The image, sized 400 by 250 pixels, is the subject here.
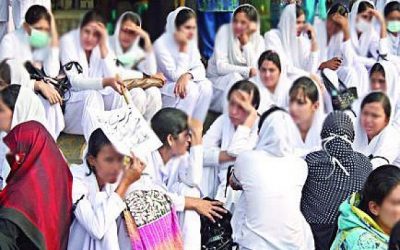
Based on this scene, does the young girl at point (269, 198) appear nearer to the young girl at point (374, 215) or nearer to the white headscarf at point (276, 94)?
the young girl at point (374, 215)

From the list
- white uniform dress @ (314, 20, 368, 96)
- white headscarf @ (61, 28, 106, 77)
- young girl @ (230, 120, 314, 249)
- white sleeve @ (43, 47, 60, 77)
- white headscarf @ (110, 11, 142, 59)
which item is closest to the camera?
young girl @ (230, 120, 314, 249)

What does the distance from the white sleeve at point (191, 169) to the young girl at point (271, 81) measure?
1105 millimetres

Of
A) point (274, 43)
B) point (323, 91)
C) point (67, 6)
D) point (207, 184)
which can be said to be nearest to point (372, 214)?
point (207, 184)

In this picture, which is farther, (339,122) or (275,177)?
(339,122)

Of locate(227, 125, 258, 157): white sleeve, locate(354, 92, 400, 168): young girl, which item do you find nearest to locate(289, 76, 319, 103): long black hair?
locate(354, 92, 400, 168): young girl

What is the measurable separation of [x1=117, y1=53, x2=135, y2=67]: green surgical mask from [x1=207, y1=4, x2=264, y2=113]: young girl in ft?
2.21

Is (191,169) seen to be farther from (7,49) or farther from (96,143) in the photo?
(7,49)

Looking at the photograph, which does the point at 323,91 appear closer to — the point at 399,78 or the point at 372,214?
the point at 399,78

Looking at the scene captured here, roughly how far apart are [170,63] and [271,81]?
76 cm

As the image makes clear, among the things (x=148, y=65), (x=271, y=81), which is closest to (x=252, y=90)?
(x=271, y=81)

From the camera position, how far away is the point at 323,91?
236 inches

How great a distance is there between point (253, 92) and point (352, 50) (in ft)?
6.68

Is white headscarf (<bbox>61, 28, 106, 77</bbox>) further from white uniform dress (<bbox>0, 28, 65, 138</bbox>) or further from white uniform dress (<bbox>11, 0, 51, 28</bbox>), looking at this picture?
white uniform dress (<bbox>11, 0, 51, 28</bbox>)

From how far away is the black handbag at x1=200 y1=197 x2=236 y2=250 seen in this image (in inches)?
163
